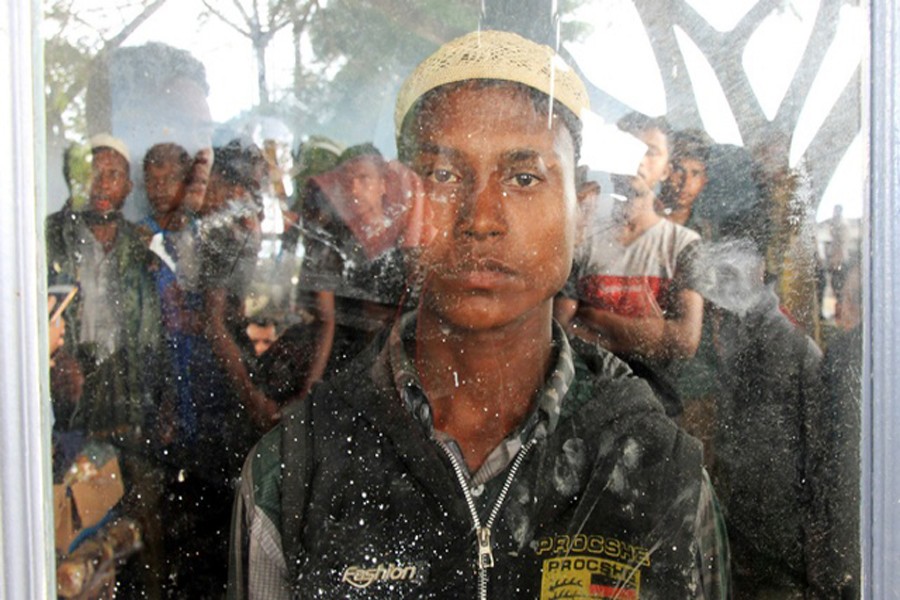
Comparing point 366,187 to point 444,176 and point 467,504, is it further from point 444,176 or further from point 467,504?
point 467,504

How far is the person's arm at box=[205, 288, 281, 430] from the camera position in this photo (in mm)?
1112

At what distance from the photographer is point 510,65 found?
107cm

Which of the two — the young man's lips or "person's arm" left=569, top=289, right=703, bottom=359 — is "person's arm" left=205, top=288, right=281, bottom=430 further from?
"person's arm" left=569, top=289, right=703, bottom=359

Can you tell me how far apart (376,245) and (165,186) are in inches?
11.7

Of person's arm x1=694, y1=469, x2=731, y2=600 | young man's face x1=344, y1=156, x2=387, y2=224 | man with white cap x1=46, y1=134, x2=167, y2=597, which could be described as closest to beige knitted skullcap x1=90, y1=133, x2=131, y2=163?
man with white cap x1=46, y1=134, x2=167, y2=597

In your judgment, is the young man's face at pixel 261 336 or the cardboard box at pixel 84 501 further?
the young man's face at pixel 261 336

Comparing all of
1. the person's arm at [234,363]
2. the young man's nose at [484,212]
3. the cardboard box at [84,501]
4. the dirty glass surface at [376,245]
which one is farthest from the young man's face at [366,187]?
the cardboard box at [84,501]

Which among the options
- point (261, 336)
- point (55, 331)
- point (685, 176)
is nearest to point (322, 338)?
point (261, 336)

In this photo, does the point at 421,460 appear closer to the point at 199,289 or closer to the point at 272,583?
the point at 272,583

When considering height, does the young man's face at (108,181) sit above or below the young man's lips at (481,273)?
above

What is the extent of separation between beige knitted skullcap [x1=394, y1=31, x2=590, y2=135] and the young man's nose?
0.46 ft

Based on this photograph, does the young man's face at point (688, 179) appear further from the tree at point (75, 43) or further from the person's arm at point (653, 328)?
the tree at point (75, 43)

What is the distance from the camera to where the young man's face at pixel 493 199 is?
3.54 ft

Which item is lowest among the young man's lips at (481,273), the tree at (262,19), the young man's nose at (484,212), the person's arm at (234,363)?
the person's arm at (234,363)
